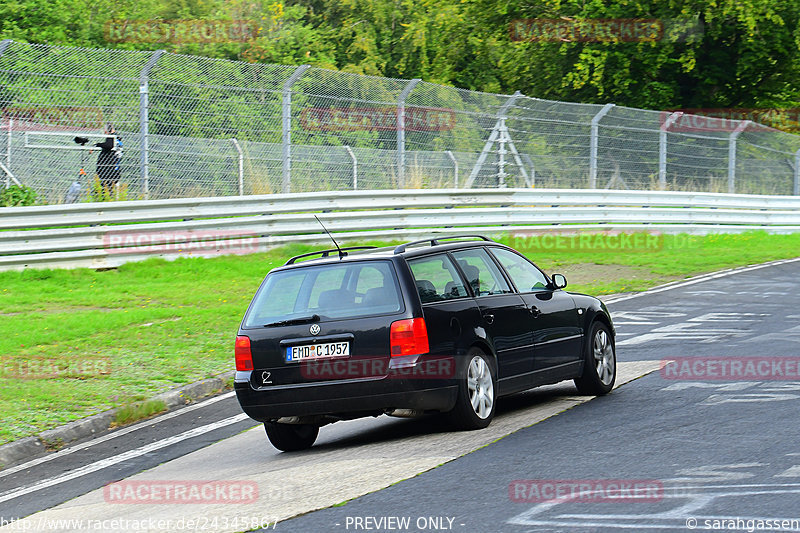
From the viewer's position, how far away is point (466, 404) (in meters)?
7.95

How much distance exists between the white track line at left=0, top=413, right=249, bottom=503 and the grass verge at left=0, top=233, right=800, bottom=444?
2.75ft

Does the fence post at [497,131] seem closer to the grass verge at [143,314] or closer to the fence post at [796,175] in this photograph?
the grass verge at [143,314]

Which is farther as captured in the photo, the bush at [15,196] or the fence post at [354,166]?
the fence post at [354,166]

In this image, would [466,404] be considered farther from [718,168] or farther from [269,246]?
[718,168]

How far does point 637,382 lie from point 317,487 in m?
4.10

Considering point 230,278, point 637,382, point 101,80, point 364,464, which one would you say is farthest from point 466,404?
point 101,80

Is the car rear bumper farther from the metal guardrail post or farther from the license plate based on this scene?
the metal guardrail post

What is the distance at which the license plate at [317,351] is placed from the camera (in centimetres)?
787

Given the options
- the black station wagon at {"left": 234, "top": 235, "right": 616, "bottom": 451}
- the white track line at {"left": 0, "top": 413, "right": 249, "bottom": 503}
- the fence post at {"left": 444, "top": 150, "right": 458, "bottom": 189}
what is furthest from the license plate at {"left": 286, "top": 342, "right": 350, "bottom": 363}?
the fence post at {"left": 444, "top": 150, "right": 458, "bottom": 189}

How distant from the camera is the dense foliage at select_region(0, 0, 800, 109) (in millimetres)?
32594

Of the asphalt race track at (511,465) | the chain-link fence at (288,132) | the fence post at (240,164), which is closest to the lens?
the asphalt race track at (511,465)

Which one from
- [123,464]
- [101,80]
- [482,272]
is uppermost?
Answer: [101,80]

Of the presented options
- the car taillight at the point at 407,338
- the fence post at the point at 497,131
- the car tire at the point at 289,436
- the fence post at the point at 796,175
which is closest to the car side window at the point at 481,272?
the car taillight at the point at 407,338

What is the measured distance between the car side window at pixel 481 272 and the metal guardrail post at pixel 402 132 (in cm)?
1258
